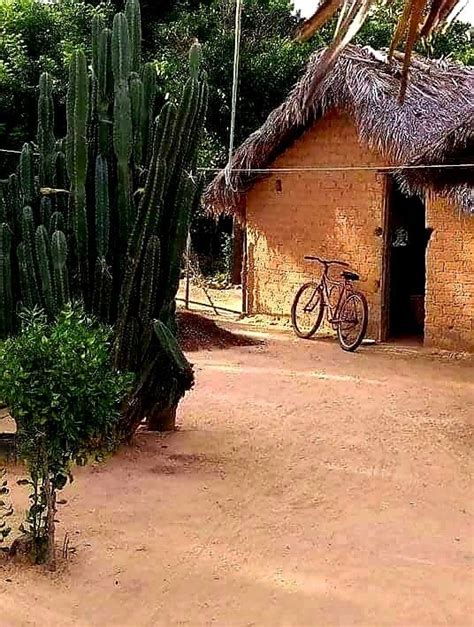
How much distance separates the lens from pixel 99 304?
5.65 m

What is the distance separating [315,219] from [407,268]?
7.84 feet

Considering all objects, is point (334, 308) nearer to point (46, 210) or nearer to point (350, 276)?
point (350, 276)

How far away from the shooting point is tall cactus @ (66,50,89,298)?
5415 mm

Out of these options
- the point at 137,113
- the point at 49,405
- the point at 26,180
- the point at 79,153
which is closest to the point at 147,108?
the point at 137,113

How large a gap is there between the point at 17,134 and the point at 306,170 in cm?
521

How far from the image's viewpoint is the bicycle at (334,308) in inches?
410

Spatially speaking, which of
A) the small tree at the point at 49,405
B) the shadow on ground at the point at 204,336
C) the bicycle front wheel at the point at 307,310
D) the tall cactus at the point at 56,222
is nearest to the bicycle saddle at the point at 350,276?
the bicycle front wheel at the point at 307,310

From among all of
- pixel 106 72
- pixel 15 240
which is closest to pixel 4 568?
pixel 15 240

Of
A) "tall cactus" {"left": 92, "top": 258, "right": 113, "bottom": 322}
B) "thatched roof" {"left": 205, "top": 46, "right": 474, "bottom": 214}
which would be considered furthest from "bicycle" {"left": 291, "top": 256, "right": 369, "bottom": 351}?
"tall cactus" {"left": 92, "top": 258, "right": 113, "bottom": 322}

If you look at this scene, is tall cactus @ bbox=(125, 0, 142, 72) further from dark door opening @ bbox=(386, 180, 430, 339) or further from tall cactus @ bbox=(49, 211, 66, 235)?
dark door opening @ bbox=(386, 180, 430, 339)

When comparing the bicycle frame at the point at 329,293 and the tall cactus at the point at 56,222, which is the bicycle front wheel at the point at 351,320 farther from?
the tall cactus at the point at 56,222

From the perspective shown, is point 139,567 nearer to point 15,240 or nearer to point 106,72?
point 15,240

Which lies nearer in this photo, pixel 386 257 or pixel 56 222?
pixel 56 222

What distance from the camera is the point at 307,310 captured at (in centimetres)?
1131
